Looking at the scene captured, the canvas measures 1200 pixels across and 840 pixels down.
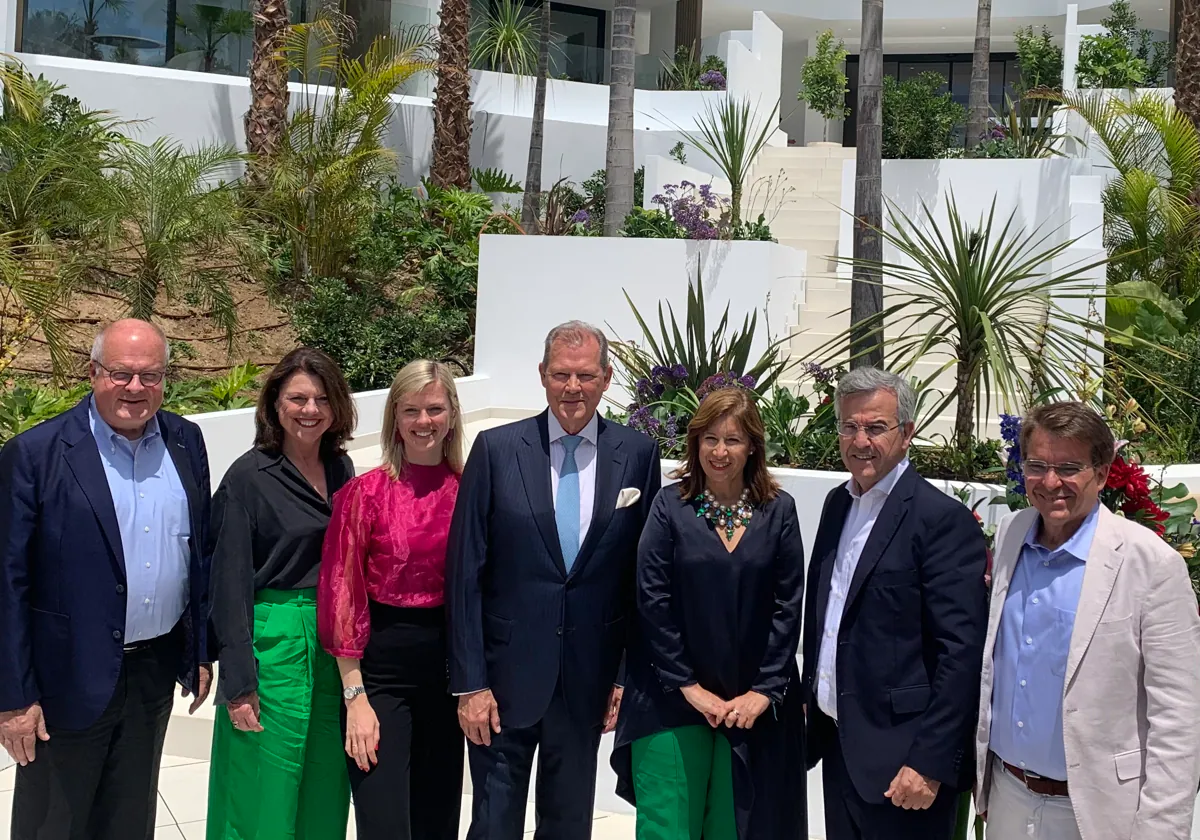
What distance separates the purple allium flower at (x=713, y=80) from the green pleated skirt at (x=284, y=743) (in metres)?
12.7

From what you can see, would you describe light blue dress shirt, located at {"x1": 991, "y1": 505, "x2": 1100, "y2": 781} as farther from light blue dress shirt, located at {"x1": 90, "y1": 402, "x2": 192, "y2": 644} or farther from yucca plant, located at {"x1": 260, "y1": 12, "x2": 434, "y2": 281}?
yucca plant, located at {"x1": 260, "y1": 12, "x2": 434, "y2": 281}

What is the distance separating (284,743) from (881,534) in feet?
5.66

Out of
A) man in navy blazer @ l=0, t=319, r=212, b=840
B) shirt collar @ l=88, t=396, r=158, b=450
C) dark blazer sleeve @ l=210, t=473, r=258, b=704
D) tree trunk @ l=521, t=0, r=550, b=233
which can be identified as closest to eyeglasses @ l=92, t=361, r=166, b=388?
man in navy blazer @ l=0, t=319, r=212, b=840

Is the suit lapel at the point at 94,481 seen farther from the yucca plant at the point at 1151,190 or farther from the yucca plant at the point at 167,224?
the yucca plant at the point at 1151,190

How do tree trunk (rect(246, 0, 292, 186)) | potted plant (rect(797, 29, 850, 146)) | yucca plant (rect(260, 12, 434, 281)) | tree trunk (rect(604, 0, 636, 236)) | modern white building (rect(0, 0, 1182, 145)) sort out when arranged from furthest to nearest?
potted plant (rect(797, 29, 850, 146)), modern white building (rect(0, 0, 1182, 145)), tree trunk (rect(246, 0, 292, 186)), yucca plant (rect(260, 12, 434, 281)), tree trunk (rect(604, 0, 636, 236))

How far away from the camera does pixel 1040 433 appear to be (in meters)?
2.67

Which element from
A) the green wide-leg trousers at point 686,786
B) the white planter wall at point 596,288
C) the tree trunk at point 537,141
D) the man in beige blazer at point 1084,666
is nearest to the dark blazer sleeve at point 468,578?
the green wide-leg trousers at point 686,786

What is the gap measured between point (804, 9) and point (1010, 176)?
10.3 m

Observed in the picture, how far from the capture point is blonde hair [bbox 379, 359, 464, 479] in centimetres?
327

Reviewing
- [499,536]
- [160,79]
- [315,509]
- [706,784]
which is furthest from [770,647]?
[160,79]

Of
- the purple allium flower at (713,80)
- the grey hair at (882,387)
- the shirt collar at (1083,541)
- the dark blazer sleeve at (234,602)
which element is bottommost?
the dark blazer sleeve at (234,602)

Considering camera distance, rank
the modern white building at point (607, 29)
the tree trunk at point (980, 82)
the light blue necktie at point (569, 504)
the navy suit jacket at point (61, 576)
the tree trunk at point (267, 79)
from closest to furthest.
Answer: the navy suit jacket at point (61, 576)
the light blue necktie at point (569, 504)
the tree trunk at point (267, 79)
the modern white building at point (607, 29)
the tree trunk at point (980, 82)

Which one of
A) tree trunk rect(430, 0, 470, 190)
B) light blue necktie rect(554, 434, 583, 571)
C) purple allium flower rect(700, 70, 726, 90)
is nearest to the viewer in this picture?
light blue necktie rect(554, 434, 583, 571)

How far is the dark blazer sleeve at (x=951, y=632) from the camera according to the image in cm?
288
